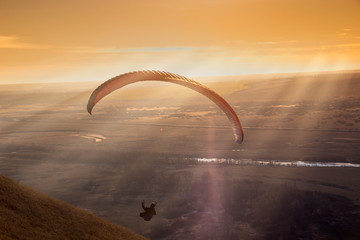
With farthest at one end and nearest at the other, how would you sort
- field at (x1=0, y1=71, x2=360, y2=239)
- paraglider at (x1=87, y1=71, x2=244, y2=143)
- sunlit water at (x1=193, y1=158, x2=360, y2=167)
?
sunlit water at (x1=193, y1=158, x2=360, y2=167)
field at (x1=0, y1=71, x2=360, y2=239)
paraglider at (x1=87, y1=71, x2=244, y2=143)

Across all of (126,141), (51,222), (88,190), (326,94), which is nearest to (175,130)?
(126,141)

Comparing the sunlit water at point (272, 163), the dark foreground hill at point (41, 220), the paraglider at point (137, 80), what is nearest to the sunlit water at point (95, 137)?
the sunlit water at point (272, 163)

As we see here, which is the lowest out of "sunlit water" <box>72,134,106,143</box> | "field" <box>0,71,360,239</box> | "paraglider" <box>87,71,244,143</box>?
"field" <box>0,71,360,239</box>

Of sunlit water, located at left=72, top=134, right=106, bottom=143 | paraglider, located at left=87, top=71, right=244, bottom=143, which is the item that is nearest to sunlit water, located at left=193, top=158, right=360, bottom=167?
paraglider, located at left=87, top=71, right=244, bottom=143

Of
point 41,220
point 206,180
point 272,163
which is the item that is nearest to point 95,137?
point 272,163

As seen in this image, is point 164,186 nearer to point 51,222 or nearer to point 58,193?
point 58,193

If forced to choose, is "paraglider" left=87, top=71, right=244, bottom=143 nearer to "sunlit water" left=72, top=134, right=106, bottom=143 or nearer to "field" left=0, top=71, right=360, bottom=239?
"field" left=0, top=71, right=360, bottom=239

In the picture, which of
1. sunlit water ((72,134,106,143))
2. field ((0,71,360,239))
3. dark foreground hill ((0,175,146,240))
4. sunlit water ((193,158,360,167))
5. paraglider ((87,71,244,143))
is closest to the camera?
paraglider ((87,71,244,143))

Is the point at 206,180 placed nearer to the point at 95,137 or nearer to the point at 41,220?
the point at 41,220

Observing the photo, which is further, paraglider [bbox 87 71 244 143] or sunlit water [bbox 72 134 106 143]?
sunlit water [bbox 72 134 106 143]
